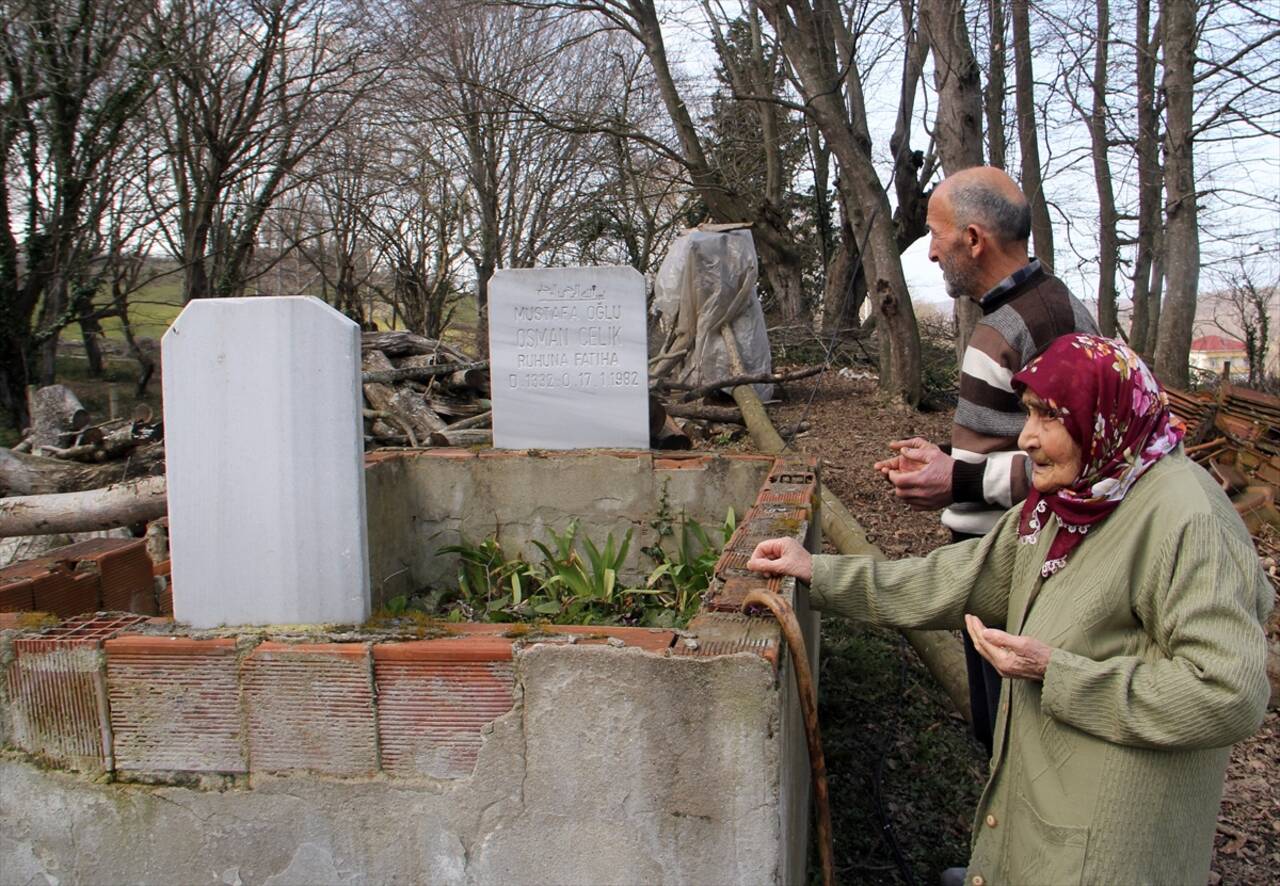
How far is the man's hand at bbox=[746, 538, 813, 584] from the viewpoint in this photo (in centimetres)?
243

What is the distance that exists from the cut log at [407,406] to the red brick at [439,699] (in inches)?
220

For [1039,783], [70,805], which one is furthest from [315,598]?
[1039,783]

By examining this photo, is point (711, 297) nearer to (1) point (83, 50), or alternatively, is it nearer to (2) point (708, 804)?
(1) point (83, 50)

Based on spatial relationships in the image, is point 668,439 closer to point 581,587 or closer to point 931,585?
point 581,587

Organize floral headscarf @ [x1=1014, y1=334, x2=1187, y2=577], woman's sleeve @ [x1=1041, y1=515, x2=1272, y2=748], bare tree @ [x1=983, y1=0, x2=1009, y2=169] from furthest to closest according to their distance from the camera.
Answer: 1. bare tree @ [x1=983, y1=0, x2=1009, y2=169]
2. floral headscarf @ [x1=1014, y1=334, x2=1187, y2=577]
3. woman's sleeve @ [x1=1041, y1=515, x2=1272, y2=748]

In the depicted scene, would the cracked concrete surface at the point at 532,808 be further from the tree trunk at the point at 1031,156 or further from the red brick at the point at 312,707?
the tree trunk at the point at 1031,156

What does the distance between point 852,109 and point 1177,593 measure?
1270 centimetres

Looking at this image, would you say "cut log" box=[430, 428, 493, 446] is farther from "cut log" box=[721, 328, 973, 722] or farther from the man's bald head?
the man's bald head

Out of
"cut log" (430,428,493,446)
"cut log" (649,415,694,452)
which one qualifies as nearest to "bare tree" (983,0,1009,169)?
"cut log" (649,415,694,452)

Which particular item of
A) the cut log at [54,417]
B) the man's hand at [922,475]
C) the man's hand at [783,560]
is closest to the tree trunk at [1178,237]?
the man's hand at [922,475]

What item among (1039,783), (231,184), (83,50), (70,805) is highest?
(83,50)

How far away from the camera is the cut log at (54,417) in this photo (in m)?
8.34


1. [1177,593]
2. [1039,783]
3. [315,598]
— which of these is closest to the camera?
[1177,593]

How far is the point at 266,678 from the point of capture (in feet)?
7.48
